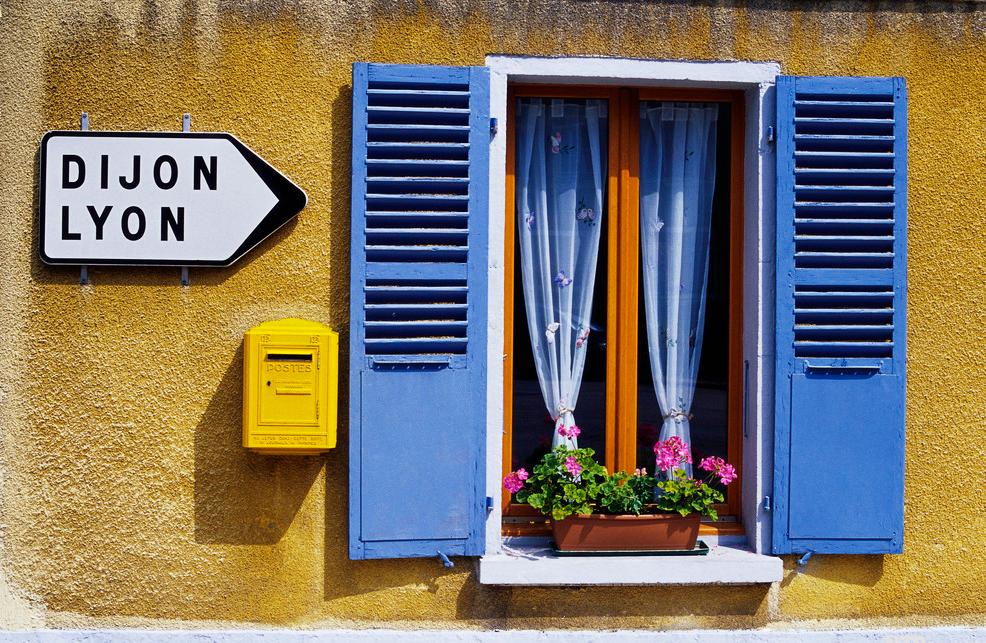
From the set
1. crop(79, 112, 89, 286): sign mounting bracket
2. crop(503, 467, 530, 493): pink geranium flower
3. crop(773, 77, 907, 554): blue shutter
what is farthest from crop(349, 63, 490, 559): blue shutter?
crop(773, 77, 907, 554): blue shutter

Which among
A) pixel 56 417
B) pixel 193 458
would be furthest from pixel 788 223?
pixel 56 417

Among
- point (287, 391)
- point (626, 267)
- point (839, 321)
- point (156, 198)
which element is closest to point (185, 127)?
point (156, 198)

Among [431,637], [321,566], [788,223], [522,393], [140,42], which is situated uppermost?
[140,42]

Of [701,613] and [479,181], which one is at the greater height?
[479,181]

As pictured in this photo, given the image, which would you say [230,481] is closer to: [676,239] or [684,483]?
[684,483]

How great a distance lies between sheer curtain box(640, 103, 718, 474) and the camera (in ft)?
16.4

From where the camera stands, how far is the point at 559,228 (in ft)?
16.4

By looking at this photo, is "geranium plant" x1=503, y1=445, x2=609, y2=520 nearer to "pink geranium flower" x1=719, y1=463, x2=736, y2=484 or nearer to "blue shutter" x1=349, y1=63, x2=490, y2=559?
"blue shutter" x1=349, y1=63, x2=490, y2=559

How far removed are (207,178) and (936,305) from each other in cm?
336

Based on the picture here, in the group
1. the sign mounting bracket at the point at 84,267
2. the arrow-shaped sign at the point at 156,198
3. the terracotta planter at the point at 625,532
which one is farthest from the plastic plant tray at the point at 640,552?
the sign mounting bracket at the point at 84,267

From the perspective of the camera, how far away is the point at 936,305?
4.86 m

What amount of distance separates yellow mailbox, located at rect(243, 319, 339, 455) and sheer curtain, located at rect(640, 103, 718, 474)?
159cm

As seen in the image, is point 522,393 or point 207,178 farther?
point 522,393

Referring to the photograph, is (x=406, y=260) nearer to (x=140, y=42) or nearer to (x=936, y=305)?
(x=140, y=42)
